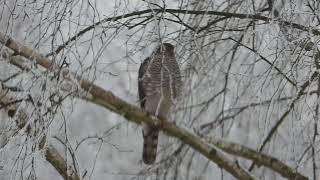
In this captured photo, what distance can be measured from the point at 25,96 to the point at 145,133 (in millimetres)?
1801

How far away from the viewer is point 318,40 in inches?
115

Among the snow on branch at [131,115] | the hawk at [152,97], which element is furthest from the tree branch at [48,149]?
the hawk at [152,97]

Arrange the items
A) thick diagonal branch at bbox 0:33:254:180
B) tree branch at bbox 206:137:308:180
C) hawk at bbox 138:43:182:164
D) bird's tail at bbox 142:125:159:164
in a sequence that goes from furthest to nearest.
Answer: bird's tail at bbox 142:125:159:164
hawk at bbox 138:43:182:164
tree branch at bbox 206:137:308:180
thick diagonal branch at bbox 0:33:254:180

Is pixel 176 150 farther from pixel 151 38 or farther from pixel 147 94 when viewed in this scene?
pixel 151 38

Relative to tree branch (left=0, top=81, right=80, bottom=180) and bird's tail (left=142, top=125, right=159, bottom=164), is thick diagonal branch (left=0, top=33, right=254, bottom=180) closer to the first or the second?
tree branch (left=0, top=81, right=80, bottom=180)

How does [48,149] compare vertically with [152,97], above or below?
below

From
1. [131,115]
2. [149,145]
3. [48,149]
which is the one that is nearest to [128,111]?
[131,115]

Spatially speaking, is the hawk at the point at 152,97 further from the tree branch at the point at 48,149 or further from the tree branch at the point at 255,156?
the tree branch at the point at 48,149

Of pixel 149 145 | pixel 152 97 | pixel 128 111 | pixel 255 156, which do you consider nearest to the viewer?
pixel 128 111

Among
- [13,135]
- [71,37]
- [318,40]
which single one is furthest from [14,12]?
[318,40]

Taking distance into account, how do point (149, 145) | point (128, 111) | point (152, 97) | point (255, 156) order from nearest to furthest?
point (128, 111) → point (255, 156) → point (149, 145) → point (152, 97)

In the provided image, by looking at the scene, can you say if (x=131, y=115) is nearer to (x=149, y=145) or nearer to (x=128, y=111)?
(x=128, y=111)

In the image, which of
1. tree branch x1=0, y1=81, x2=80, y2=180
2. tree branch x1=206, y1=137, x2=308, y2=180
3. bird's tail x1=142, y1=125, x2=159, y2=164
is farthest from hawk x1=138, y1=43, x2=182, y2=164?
tree branch x1=0, y1=81, x2=80, y2=180

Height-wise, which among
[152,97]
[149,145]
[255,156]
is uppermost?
[152,97]
